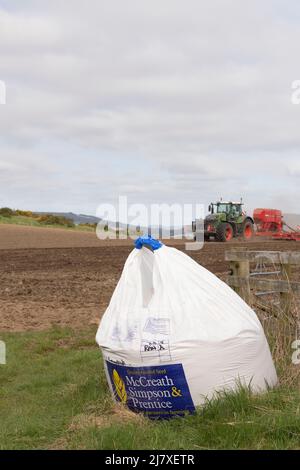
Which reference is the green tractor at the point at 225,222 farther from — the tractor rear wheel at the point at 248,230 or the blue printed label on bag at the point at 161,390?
the blue printed label on bag at the point at 161,390

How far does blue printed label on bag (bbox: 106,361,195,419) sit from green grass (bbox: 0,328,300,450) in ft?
0.35

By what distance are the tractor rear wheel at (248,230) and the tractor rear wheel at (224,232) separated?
1.44 m

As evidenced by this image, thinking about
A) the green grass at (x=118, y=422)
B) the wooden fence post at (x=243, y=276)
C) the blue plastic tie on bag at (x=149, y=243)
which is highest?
the blue plastic tie on bag at (x=149, y=243)

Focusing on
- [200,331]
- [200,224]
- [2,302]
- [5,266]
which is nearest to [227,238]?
[200,224]

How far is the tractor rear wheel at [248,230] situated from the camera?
104 feet

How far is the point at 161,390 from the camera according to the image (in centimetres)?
446

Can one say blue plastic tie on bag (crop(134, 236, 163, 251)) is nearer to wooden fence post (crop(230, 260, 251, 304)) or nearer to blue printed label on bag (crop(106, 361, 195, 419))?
blue printed label on bag (crop(106, 361, 195, 419))

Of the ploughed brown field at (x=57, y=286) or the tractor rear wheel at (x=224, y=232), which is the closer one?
the ploughed brown field at (x=57, y=286)

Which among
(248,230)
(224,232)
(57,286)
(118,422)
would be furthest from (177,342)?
(248,230)

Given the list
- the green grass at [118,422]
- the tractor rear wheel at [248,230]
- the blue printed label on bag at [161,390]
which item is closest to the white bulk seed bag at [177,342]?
the blue printed label on bag at [161,390]

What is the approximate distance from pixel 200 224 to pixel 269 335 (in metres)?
24.8

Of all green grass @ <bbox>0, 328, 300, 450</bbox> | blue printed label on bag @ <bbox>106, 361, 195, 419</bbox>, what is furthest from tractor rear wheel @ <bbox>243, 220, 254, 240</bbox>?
blue printed label on bag @ <bbox>106, 361, 195, 419</bbox>

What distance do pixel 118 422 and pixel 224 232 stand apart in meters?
25.2

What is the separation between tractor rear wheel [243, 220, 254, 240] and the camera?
31.6 meters
